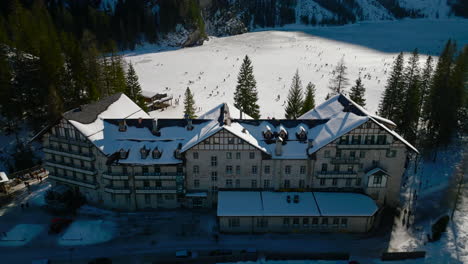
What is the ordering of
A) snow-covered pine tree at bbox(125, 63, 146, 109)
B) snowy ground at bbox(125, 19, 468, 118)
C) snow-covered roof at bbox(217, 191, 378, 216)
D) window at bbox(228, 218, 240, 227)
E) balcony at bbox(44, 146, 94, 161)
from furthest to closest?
snowy ground at bbox(125, 19, 468, 118)
snow-covered pine tree at bbox(125, 63, 146, 109)
balcony at bbox(44, 146, 94, 161)
window at bbox(228, 218, 240, 227)
snow-covered roof at bbox(217, 191, 378, 216)

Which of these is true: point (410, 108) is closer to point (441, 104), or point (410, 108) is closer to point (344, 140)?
point (441, 104)

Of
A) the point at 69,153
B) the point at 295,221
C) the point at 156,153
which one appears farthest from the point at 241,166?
the point at 69,153

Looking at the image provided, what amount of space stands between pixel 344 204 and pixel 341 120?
10.7 meters

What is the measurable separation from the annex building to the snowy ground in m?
35.8

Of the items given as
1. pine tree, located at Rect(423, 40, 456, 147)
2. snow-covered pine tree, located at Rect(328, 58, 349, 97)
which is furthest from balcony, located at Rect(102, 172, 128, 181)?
pine tree, located at Rect(423, 40, 456, 147)

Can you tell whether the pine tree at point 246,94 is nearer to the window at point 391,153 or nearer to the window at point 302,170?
the window at point 302,170

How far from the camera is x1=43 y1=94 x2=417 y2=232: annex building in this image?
42031mm

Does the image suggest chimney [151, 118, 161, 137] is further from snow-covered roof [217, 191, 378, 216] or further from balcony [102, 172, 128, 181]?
snow-covered roof [217, 191, 378, 216]

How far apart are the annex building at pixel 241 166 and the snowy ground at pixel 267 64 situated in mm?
35843

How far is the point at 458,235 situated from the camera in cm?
4219

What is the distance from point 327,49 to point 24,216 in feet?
495

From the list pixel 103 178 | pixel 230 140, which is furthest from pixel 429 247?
pixel 103 178

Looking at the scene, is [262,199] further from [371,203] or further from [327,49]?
[327,49]

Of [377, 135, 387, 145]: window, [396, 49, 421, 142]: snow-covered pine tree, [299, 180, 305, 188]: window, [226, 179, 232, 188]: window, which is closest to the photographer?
[377, 135, 387, 145]: window
